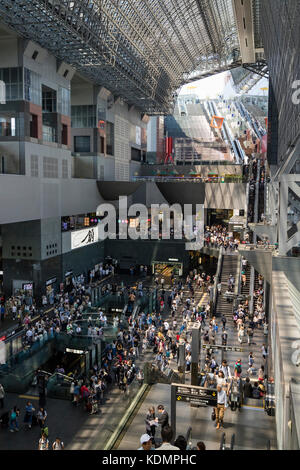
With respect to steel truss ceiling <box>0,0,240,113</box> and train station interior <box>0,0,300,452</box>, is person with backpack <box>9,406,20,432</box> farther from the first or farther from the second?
steel truss ceiling <box>0,0,240,113</box>

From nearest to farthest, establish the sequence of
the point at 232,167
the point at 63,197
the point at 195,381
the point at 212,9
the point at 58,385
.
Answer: the point at 195,381, the point at 58,385, the point at 63,197, the point at 212,9, the point at 232,167

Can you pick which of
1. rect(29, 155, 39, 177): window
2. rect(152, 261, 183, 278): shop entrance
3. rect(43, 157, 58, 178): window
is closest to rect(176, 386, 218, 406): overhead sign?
rect(29, 155, 39, 177): window

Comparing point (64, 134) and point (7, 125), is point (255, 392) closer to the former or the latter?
point (7, 125)

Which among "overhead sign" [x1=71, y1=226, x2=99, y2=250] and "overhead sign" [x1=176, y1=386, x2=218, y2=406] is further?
"overhead sign" [x1=71, y1=226, x2=99, y2=250]

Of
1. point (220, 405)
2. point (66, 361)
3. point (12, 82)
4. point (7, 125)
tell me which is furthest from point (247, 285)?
point (12, 82)

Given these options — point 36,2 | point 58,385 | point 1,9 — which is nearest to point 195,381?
point 58,385

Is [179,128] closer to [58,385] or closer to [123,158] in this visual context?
[123,158]

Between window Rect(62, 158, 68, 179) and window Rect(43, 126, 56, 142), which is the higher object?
window Rect(43, 126, 56, 142)
